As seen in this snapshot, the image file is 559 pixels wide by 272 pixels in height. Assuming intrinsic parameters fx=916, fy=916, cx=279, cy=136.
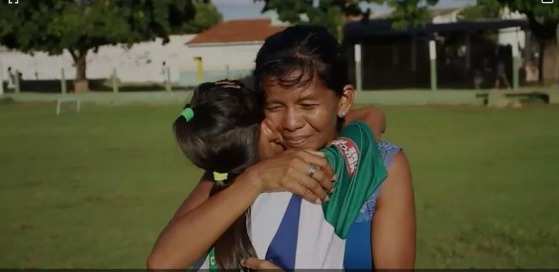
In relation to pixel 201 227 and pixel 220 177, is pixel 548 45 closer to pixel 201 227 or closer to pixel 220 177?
pixel 220 177

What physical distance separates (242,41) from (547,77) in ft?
72.2

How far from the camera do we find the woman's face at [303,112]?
1.83 metres

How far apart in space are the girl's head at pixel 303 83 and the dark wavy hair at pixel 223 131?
0.04 metres

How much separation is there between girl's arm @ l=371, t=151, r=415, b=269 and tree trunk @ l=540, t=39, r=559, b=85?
1317 inches

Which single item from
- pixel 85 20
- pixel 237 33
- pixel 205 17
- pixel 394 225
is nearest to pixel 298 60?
pixel 394 225

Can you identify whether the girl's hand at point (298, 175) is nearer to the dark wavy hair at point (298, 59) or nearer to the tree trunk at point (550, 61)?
the dark wavy hair at point (298, 59)

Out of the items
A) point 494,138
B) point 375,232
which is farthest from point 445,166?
point 375,232

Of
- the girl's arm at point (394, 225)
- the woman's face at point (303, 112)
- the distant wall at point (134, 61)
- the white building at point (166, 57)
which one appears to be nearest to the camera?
the girl's arm at point (394, 225)

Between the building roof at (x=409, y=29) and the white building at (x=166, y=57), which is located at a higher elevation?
the building roof at (x=409, y=29)

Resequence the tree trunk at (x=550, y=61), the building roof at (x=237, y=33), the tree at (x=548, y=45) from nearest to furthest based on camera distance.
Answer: the tree at (x=548, y=45) < the tree trunk at (x=550, y=61) < the building roof at (x=237, y=33)

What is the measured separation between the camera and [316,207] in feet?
5.47

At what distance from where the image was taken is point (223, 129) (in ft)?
6.06

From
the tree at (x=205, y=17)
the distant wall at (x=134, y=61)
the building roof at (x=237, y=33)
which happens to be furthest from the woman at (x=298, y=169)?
the tree at (x=205, y=17)

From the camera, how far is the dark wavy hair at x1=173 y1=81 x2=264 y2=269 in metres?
1.85
